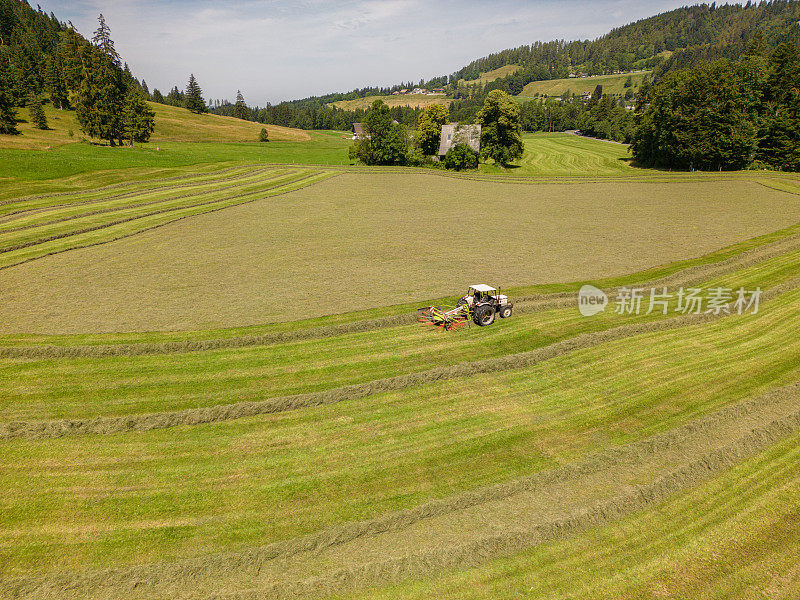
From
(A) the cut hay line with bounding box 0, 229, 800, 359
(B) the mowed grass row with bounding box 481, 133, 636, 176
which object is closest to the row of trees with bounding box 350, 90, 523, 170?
(B) the mowed grass row with bounding box 481, 133, 636, 176

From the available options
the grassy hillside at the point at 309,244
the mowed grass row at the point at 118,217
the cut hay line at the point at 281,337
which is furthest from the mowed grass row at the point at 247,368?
the mowed grass row at the point at 118,217

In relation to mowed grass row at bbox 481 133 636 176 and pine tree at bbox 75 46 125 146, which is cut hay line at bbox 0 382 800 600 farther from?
pine tree at bbox 75 46 125 146

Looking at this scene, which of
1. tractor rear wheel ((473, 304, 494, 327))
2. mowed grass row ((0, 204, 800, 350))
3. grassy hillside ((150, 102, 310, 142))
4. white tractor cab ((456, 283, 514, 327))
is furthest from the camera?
grassy hillside ((150, 102, 310, 142))

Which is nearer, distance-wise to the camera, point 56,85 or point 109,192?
point 109,192

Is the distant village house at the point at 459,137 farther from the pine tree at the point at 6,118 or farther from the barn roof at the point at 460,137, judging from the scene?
the pine tree at the point at 6,118

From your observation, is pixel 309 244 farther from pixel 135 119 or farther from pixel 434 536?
pixel 135 119

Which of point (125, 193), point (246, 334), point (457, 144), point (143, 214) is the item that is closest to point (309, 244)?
point (246, 334)
